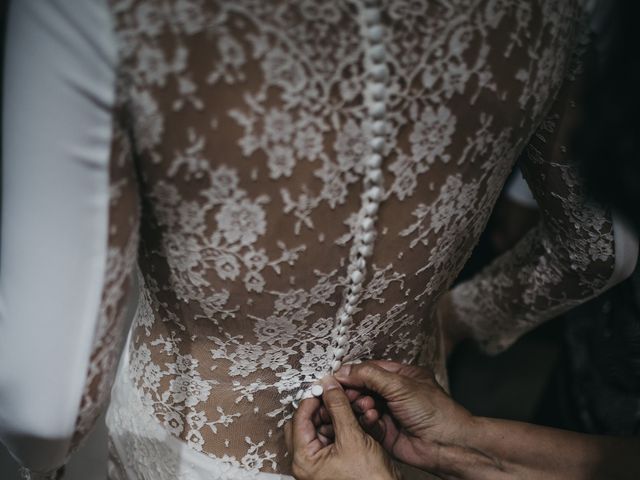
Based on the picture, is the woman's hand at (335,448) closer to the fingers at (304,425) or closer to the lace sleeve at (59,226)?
the fingers at (304,425)

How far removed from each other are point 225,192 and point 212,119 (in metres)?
0.07

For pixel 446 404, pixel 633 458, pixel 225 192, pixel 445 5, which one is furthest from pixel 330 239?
pixel 633 458

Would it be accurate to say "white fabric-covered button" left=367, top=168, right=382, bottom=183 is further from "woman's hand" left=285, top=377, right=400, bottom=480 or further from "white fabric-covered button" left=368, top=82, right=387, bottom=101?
"woman's hand" left=285, top=377, right=400, bottom=480

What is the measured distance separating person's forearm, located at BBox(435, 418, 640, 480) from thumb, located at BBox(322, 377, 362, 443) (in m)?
0.19

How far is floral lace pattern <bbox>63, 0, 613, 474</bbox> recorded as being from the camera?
17.8 inches

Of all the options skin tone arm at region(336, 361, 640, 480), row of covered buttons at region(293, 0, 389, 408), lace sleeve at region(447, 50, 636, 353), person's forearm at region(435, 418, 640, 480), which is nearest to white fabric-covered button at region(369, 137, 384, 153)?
row of covered buttons at region(293, 0, 389, 408)

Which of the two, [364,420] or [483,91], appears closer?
[483,91]

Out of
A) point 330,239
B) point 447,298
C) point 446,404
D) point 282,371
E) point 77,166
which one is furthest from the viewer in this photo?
point 447,298

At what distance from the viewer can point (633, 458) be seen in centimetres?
83

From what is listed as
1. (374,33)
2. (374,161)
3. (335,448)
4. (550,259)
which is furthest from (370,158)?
(550,259)

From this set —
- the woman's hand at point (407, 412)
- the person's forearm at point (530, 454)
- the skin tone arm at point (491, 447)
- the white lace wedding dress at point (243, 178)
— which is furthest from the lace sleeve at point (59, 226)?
the person's forearm at point (530, 454)

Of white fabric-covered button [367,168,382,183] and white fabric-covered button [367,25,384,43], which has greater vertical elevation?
white fabric-covered button [367,25,384,43]

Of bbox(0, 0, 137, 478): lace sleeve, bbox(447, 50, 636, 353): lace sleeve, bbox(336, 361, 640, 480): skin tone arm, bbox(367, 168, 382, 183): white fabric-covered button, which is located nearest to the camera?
bbox(0, 0, 137, 478): lace sleeve

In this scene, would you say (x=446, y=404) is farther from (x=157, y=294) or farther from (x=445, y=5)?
(x=445, y=5)
